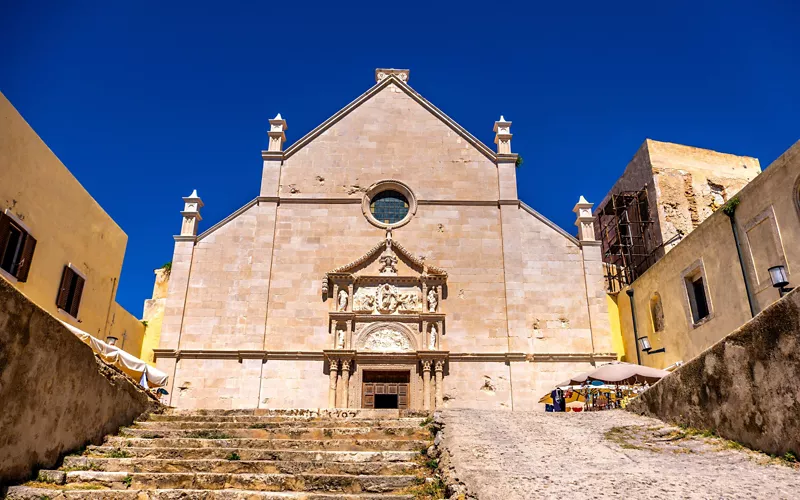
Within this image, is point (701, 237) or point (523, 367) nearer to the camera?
point (701, 237)

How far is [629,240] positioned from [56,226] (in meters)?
22.3

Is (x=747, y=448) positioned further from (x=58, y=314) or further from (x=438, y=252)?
(x=58, y=314)

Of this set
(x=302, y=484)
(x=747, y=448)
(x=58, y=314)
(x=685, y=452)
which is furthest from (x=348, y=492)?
(x=58, y=314)

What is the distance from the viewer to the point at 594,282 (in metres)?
19.9

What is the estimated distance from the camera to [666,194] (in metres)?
25.5

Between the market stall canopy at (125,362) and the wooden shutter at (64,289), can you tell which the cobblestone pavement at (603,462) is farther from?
the wooden shutter at (64,289)

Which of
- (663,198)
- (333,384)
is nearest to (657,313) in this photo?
→ (663,198)

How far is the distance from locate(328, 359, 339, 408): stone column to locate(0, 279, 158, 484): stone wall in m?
8.91

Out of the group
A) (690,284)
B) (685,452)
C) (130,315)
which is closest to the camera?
(685,452)

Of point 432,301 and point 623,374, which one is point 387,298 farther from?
point 623,374

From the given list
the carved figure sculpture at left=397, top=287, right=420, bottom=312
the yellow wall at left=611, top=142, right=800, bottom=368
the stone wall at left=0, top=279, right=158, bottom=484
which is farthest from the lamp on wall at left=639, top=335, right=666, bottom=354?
the stone wall at left=0, top=279, right=158, bottom=484

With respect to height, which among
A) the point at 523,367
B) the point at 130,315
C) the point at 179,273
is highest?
the point at 179,273

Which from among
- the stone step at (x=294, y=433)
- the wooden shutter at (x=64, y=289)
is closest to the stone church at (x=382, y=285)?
the wooden shutter at (x=64, y=289)

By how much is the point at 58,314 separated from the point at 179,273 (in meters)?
4.62
